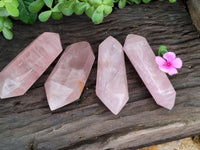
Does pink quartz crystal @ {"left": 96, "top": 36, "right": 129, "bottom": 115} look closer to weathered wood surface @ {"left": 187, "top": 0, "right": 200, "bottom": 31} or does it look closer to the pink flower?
the pink flower

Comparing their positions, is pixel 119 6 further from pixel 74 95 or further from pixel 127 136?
pixel 127 136

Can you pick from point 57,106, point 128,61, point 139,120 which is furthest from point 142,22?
point 57,106

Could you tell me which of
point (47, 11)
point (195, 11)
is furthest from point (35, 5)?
point (195, 11)

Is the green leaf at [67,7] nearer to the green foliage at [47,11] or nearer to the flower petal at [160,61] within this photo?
the green foliage at [47,11]

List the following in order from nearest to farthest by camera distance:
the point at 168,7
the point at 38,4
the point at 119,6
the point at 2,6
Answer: the point at 2,6 < the point at 38,4 < the point at 119,6 < the point at 168,7

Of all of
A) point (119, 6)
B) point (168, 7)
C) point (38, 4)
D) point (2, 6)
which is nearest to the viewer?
point (2, 6)

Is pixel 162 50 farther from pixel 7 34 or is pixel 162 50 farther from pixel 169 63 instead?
pixel 7 34
